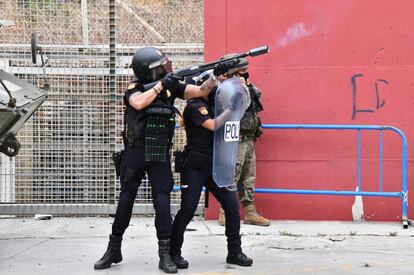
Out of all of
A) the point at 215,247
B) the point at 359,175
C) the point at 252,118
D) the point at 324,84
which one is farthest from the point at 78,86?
the point at 359,175

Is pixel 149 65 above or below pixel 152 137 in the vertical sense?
above

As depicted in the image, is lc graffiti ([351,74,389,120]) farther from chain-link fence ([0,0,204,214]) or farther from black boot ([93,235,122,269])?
black boot ([93,235,122,269])

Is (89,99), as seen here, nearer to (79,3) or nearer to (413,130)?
(79,3)

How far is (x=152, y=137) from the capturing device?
499 centimetres

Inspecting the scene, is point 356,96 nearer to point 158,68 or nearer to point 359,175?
point 359,175

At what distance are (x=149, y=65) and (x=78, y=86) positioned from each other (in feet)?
9.48

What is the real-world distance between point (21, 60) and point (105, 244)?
2.74m

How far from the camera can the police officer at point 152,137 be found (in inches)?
197

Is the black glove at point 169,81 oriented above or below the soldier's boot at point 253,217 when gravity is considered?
above

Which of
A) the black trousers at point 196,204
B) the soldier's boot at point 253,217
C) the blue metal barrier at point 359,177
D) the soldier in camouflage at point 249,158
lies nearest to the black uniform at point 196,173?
the black trousers at point 196,204

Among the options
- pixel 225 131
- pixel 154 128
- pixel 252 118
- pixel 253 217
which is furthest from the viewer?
pixel 253 217

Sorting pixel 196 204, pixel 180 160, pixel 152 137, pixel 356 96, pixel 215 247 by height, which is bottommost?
pixel 215 247

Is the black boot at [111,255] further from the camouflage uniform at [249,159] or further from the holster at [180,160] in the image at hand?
the camouflage uniform at [249,159]

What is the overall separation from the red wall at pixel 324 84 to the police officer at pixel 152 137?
94.5 inches
